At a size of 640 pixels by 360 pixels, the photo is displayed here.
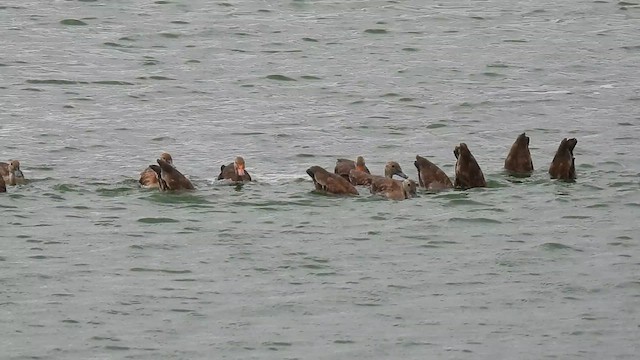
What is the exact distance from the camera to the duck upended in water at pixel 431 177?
61.5 feet

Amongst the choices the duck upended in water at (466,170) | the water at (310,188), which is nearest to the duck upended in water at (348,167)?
the water at (310,188)

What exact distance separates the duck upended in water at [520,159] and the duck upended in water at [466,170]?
0.96 metres

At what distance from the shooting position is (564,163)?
62.6ft

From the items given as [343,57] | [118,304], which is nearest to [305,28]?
[343,57]

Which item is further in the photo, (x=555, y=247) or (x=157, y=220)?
(x=157, y=220)

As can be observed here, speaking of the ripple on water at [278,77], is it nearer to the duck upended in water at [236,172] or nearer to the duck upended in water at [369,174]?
the duck upended in water at [369,174]

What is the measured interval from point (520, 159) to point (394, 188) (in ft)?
6.34

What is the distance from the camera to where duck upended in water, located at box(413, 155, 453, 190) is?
1875cm

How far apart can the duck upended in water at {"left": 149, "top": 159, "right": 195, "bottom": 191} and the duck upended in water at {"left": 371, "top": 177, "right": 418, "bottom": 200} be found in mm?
1970

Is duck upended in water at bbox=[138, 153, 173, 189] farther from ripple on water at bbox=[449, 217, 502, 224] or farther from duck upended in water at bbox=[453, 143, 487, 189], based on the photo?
ripple on water at bbox=[449, 217, 502, 224]

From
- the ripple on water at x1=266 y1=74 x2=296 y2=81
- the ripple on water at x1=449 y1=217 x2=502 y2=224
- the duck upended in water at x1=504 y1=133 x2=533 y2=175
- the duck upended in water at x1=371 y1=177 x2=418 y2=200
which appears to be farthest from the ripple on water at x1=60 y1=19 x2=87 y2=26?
the ripple on water at x1=449 y1=217 x2=502 y2=224

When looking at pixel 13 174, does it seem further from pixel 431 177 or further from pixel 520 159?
pixel 520 159

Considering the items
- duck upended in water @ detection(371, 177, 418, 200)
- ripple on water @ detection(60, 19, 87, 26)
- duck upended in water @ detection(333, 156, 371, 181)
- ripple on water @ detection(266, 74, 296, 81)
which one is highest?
ripple on water @ detection(60, 19, 87, 26)

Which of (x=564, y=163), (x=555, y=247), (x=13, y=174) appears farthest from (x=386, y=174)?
(x=13, y=174)
